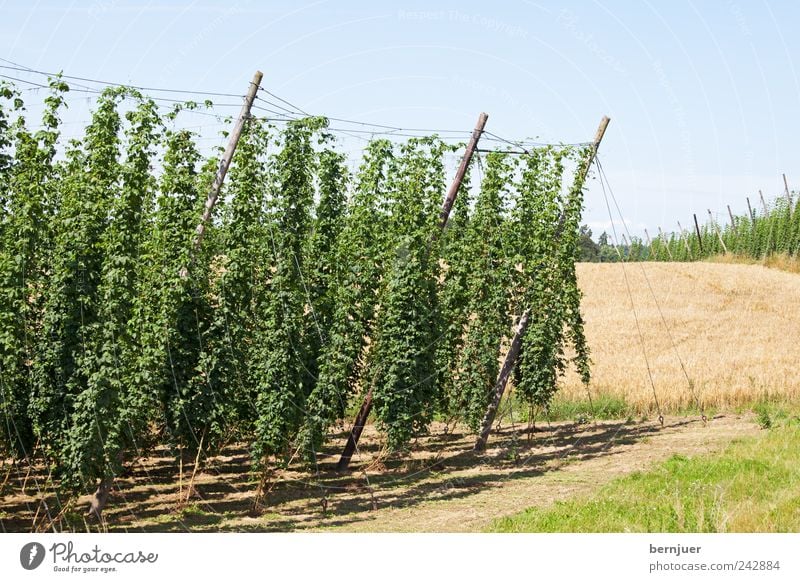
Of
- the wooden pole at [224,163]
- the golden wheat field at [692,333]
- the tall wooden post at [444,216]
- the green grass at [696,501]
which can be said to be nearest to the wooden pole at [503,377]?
the tall wooden post at [444,216]

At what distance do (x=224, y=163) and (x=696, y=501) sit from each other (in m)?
9.64

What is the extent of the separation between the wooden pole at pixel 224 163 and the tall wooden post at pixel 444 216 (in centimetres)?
507

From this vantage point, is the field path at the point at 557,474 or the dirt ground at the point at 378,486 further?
the field path at the point at 557,474

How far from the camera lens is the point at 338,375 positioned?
19391 millimetres

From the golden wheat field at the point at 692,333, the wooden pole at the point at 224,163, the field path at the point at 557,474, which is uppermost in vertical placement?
the wooden pole at the point at 224,163

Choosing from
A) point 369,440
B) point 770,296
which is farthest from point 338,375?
point 770,296

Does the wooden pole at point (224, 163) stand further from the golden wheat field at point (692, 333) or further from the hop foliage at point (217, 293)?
the golden wheat field at point (692, 333)

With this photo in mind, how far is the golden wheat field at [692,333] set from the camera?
29.2m

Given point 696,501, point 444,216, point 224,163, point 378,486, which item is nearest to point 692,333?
point 444,216

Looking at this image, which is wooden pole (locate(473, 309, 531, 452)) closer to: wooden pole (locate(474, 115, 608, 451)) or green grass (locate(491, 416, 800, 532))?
wooden pole (locate(474, 115, 608, 451))

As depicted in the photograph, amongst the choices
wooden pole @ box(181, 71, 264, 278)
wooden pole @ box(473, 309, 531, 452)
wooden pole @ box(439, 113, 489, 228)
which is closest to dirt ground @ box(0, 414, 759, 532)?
wooden pole @ box(473, 309, 531, 452)

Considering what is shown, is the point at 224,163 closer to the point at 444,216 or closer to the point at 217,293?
the point at 217,293

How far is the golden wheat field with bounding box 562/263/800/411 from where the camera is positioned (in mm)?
29250
